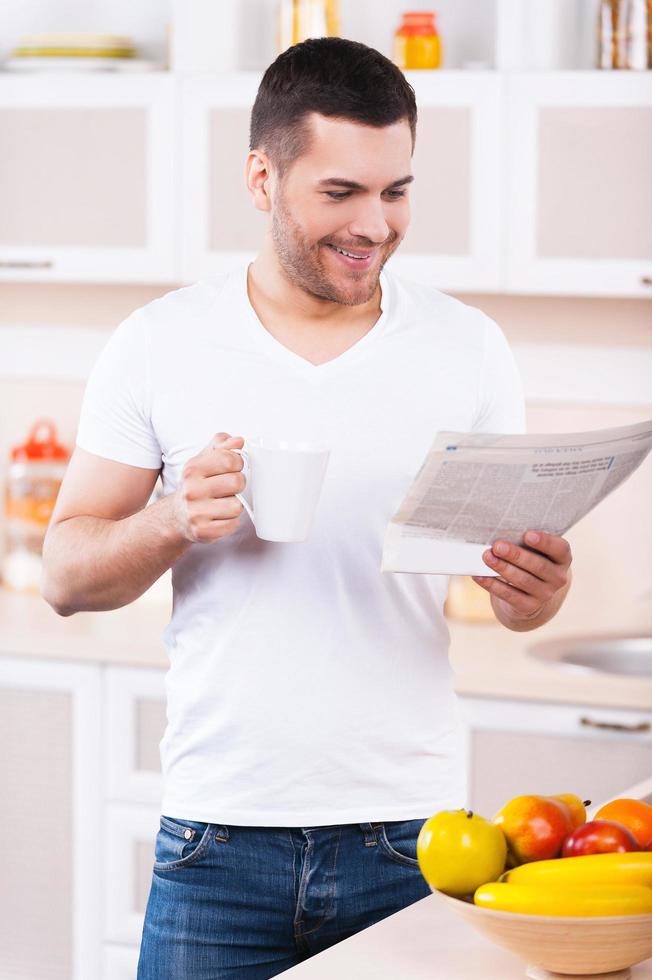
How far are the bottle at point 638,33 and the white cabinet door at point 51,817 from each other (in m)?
1.53

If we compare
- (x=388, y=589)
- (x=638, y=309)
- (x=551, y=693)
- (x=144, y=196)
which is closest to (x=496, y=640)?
(x=551, y=693)

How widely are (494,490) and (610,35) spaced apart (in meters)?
1.70

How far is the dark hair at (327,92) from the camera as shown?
1.49 m

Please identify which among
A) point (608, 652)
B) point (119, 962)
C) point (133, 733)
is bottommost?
point (119, 962)

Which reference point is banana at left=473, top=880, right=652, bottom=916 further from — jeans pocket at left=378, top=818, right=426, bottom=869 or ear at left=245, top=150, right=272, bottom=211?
ear at left=245, top=150, right=272, bottom=211

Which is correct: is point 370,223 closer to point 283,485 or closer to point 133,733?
point 283,485

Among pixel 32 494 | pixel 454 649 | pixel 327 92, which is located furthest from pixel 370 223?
pixel 32 494

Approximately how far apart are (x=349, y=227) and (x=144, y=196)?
58.4 inches

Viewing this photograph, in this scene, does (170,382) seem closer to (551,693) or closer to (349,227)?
(349,227)

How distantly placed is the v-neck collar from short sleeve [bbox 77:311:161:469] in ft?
0.39

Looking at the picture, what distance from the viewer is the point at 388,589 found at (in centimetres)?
152

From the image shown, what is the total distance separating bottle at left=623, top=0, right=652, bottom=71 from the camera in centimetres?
268

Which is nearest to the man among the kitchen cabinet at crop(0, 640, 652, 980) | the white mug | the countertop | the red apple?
the white mug

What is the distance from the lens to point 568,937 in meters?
1.08
